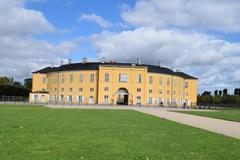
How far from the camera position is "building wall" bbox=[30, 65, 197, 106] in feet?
290

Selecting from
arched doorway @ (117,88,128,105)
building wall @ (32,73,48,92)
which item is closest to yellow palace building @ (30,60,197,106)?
arched doorway @ (117,88,128,105)

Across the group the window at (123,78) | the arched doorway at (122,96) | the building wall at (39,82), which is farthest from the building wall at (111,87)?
the building wall at (39,82)

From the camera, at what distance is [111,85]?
88.5 meters

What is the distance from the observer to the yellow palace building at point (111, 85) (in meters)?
88.7

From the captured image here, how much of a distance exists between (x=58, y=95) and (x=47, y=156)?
8521 cm

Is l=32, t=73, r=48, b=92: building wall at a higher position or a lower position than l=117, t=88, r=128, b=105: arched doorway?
higher

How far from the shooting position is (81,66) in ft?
308

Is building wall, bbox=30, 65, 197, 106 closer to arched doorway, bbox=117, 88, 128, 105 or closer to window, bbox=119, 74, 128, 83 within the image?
window, bbox=119, 74, 128, 83

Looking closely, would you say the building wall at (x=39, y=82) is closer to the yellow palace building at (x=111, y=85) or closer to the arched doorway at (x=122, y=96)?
the yellow palace building at (x=111, y=85)

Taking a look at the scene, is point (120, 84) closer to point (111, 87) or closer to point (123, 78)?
point (123, 78)

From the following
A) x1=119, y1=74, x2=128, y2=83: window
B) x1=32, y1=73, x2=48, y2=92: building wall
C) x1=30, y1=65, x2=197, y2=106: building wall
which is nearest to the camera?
x1=30, y1=65, x2=197, y2=106: building wall

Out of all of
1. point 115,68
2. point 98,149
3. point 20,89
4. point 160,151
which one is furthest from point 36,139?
point 20,89

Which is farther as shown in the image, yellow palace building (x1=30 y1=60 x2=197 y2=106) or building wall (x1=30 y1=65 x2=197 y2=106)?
yellow palace building (x1=30 y1=60 x2=197 y2=106)

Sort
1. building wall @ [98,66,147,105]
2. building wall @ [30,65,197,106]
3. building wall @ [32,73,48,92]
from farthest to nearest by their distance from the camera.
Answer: building wall @ [32,73,48,92] → building wall @ [30,65,197,106] → building wall @ [98,66,147,105]
